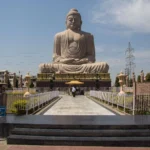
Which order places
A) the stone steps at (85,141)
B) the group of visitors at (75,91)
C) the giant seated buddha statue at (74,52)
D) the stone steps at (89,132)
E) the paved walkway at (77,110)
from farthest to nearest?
1. the giant seated buddha statue at (74,52)
2. the group of visitors at (75,91)
3. the paved walkway at (77,110)
4. the stone steps at (89,132)
5. the stone steps at (85,141)

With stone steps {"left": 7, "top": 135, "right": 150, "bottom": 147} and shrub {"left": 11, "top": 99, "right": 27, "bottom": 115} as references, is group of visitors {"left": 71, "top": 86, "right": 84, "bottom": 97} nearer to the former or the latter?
shrub {"left": 11, "top": 99, "right": 27, "bottom": 115}

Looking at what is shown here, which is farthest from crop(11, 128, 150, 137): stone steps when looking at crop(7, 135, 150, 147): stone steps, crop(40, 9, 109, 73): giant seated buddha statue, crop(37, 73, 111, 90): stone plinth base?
crop(40, 9, 109, 73): giant seated buddha statue

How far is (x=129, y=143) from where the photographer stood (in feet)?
20.9

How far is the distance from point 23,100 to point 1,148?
5852 mm

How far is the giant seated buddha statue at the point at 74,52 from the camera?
138 feet

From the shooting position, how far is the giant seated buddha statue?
1660 inches

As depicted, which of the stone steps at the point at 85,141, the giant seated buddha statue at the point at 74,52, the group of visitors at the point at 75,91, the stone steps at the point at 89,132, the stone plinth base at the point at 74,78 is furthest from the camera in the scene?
the giant seated buddha statue at the point at 74,52

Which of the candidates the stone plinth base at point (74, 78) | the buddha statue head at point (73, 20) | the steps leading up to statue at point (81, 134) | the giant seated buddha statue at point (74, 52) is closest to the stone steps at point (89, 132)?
the steps leading up to statue at point (81, 134)

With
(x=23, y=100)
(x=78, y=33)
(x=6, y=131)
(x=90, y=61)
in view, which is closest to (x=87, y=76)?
(x=90, y=61)

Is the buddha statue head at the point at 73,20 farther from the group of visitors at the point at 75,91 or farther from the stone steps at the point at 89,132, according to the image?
the stone steps at the point at 89,132

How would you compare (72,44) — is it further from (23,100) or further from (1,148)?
(1,148)

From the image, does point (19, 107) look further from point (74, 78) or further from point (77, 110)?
point (74, 78)

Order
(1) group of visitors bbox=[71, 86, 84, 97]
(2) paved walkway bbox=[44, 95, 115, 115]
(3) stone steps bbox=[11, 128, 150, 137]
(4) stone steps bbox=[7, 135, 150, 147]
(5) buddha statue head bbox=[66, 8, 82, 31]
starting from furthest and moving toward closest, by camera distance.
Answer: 1. (5) buddha statue head bbox=[66, 8, 82, 31]
2. (1) group of visitors bbox=[71, 86, 84, 97]
3. (2) paved walkway bbox=[44, 95, 115, 115]
4. (3) stone steps bbox=[11, 128, 150, 137]
5. (4) stone steps bbox=[7, 135, 150, 147]

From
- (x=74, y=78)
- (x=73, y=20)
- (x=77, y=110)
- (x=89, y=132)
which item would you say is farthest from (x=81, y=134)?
(x=73, y=20)
